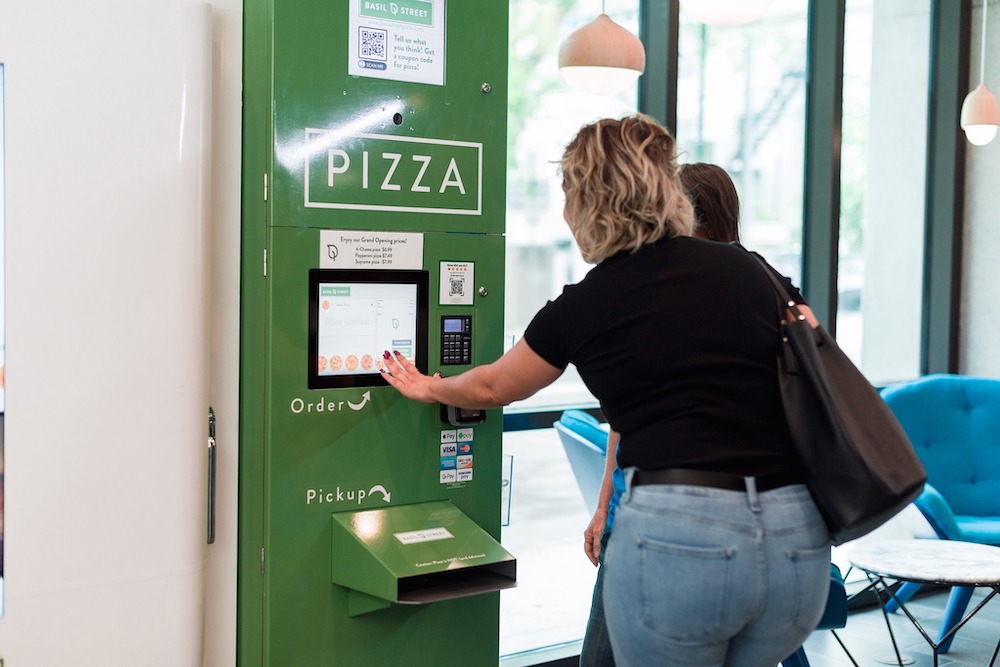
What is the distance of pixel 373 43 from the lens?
2178 millimetres

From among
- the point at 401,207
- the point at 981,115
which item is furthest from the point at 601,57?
the point at 981,115

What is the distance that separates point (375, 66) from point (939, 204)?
12.0ft

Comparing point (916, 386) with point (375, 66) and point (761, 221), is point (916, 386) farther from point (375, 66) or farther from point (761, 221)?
point (375, 66)

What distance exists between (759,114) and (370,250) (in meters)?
2.87

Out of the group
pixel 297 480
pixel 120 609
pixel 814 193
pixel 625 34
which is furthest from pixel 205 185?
pixel 814 193

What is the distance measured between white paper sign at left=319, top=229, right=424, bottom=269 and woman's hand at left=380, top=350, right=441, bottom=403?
0.20 metres

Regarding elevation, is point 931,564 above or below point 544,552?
above

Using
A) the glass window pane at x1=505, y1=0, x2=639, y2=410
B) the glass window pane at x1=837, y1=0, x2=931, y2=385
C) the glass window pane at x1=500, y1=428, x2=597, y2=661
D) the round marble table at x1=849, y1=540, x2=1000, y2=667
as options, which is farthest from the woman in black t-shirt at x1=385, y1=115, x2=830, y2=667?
the glass window pane at x1=837, y1=0, x2=931, y2=385

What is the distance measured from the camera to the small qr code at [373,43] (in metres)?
2.16

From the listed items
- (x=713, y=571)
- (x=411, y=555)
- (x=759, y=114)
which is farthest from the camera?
(x=759, y=114)

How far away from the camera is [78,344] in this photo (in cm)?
191

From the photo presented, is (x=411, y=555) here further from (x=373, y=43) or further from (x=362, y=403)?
(x=373, y=43)

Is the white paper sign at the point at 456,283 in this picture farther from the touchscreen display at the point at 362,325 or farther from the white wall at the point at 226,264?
the white wall at the point at 226,264

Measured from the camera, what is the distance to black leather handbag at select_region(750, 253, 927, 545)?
1.61m
